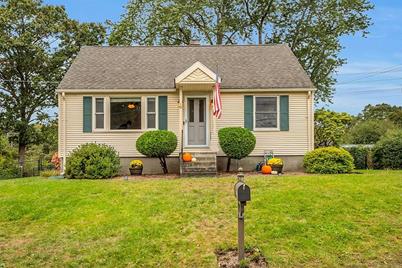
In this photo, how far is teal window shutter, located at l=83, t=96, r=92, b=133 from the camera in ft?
49.4

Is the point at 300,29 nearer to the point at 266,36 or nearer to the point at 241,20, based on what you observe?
the point at 266,36

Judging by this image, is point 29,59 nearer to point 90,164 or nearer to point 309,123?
point 90,164

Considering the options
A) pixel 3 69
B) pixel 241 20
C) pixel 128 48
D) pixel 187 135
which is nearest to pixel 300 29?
pixel 241 20

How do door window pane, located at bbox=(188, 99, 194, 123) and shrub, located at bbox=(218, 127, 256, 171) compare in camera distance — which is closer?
shrub, located at bbox=(218, 127, 256, 171)

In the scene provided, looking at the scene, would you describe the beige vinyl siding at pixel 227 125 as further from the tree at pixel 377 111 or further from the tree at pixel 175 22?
the tree at pixel 377 111

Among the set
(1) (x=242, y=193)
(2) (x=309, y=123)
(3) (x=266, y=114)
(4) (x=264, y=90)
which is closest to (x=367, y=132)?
(2) (x=309, y=123)

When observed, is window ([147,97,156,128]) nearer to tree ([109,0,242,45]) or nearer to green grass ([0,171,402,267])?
green grass ([0,171,402,267])

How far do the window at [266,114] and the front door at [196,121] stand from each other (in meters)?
2.11

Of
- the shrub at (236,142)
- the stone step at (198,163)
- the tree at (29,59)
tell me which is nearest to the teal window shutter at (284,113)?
the shrub at (236,142)

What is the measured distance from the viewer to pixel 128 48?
18.3 m

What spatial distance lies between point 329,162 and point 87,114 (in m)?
9.32

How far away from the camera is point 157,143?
13.6 m

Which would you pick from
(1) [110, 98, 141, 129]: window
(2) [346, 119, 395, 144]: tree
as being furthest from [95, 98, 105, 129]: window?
(2) [346, 119, 395, 144]: tree

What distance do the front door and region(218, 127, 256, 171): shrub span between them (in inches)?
54.8
